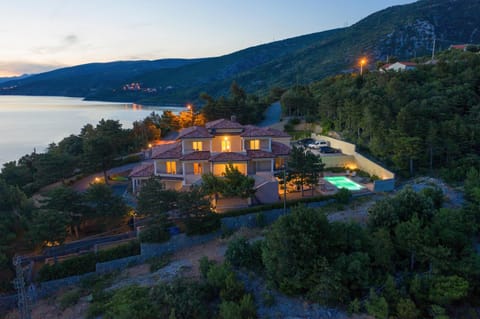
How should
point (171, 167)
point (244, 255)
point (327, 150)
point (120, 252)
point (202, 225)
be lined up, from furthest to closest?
1. point (327, 150)
2. point (171, 167)
3. point (202, 225)
4. point (120, 252)
5. point (244, 255)

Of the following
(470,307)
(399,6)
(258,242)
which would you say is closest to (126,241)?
(258,242)

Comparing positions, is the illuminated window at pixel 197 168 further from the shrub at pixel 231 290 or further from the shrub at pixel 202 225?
the shrub at pixel 231 290

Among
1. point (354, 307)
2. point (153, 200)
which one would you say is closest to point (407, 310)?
point (354, 307)

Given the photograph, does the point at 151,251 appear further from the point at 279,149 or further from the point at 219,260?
the point at 279,149

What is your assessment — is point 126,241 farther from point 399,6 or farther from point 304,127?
point 399,6

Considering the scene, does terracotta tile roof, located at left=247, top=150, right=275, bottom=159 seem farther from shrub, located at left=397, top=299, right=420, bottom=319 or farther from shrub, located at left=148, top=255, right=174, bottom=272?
shrub, located at left=397, top=299, right=420, bottom=319

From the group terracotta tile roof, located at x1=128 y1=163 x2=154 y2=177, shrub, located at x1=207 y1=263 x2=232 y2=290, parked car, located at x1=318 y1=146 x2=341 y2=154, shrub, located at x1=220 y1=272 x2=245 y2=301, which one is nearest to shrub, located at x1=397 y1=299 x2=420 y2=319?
shrub, located at x1=220 y1=272 x2=245 y2=301
